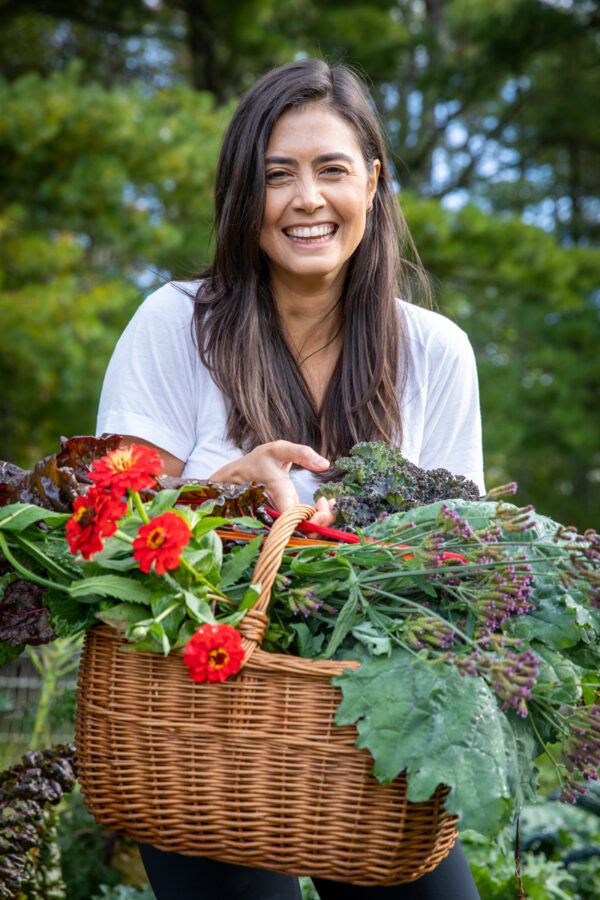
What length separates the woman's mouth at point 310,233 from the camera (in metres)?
1.97

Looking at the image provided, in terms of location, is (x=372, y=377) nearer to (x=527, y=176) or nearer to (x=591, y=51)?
(x=591, y=51)

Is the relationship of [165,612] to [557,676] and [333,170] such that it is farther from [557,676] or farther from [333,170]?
[333,170]

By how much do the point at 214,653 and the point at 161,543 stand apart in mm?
144

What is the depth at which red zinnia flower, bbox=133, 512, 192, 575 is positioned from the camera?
107 cm

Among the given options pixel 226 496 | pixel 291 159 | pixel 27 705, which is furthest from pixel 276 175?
pixel 27 705

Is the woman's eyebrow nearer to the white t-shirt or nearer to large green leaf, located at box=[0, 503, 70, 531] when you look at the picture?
the white t-shirt

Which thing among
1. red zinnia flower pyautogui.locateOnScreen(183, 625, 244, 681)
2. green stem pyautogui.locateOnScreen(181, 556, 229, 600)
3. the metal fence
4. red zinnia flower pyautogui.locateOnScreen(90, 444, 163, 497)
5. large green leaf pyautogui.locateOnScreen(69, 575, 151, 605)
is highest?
red zinnia flower pyautogui.locateOnScreen(90, 444, 163, 497)

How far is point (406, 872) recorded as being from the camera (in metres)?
1.18

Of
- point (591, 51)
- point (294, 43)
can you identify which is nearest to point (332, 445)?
point (294, 43)

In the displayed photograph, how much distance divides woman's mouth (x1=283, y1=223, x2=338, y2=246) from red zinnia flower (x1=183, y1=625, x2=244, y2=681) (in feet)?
3.73

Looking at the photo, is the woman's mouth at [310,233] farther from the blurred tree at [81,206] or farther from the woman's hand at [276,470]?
the blurred tree at [81,206]

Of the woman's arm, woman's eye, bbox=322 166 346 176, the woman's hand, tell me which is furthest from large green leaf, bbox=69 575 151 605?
woman's eye, bbox=322 166 346 176

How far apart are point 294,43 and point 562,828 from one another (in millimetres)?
7251

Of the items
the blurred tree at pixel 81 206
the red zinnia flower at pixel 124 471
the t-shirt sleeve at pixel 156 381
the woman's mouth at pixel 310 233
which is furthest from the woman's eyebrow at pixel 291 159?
the blurred tree at pixel 81 206
